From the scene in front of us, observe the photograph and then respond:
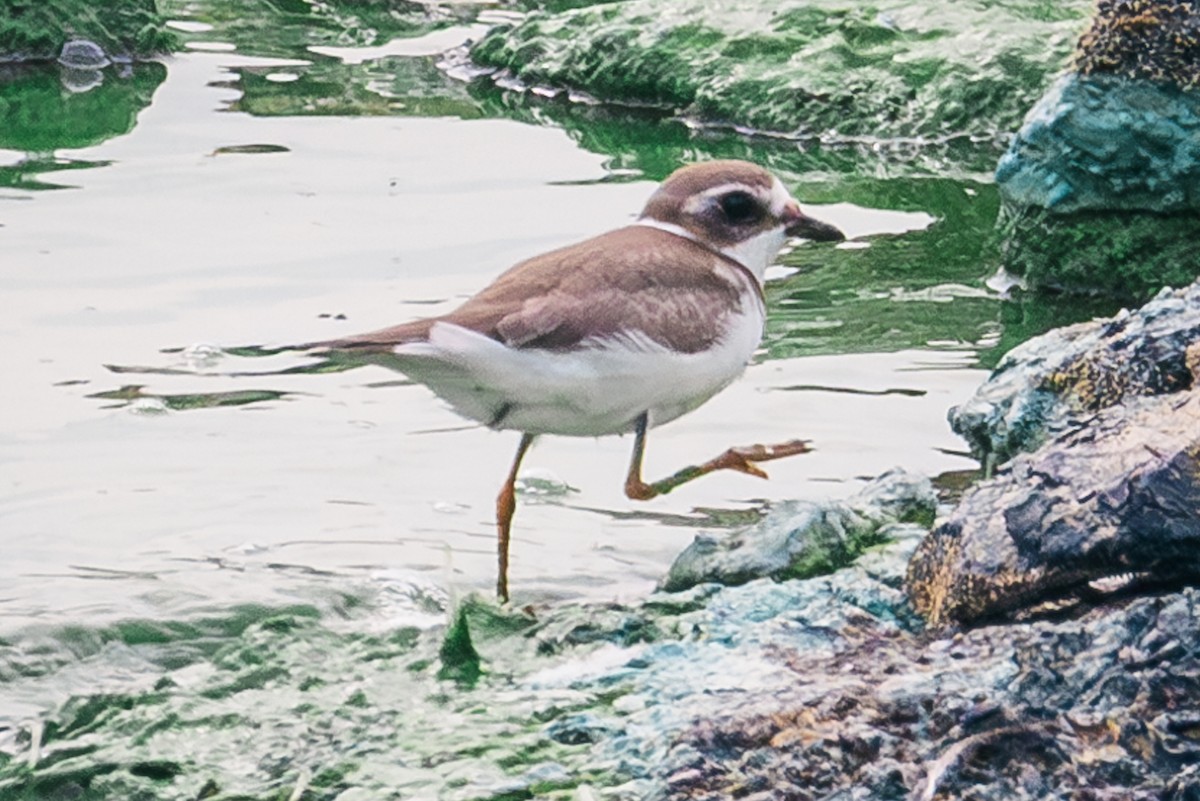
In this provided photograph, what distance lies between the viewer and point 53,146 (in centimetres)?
1101

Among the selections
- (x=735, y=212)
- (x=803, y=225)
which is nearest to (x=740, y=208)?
(x=735, y=212)

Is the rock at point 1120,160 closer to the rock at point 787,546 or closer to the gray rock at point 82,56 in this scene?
the rock at point 787,546

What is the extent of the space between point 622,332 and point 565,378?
0.68 ft

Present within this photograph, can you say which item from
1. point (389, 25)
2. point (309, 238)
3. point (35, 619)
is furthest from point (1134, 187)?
point (389, 25)

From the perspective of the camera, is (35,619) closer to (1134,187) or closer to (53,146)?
(1134,187)

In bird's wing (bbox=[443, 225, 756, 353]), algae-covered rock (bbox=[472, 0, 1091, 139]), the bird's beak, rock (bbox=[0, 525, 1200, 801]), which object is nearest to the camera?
rock (bbox=[0, 525, 1200, 801])

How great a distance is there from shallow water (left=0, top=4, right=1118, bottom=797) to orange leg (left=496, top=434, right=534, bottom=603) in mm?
92

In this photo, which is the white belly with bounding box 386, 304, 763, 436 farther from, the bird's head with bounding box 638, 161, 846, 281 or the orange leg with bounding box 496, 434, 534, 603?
the bird's head with bounding box 638, 161, 846, 281

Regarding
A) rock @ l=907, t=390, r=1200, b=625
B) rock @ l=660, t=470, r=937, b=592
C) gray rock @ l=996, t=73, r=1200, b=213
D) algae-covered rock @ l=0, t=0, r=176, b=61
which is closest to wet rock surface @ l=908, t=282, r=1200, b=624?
rock @ l=907, t=390, r=1200, b=625

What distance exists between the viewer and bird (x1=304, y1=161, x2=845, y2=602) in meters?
5.14

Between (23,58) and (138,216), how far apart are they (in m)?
4.11

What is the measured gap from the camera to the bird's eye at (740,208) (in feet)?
19.7

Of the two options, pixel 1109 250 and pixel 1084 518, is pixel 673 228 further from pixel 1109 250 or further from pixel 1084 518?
pixel 1109 250

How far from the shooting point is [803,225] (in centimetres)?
605
